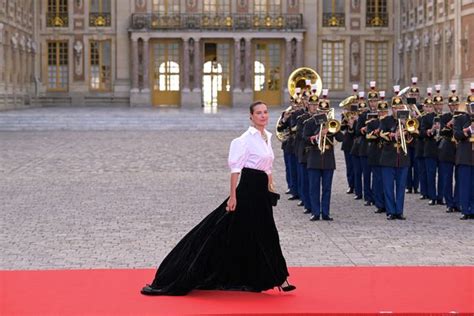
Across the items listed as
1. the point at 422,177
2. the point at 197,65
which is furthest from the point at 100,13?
the point at 422,177

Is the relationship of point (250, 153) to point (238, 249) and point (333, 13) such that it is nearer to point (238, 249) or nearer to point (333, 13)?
point (238, 249)

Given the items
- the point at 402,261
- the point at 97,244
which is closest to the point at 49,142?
the point at 97,244

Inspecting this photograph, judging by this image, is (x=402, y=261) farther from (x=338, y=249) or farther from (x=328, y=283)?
(x=328, y=283)

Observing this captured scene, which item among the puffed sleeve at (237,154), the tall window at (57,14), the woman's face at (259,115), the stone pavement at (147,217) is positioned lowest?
the stone pavement at (147,217)

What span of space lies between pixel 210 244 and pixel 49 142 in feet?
76.6

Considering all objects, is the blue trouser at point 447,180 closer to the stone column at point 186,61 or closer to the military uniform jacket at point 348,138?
the military uniform jacket at point 348,138

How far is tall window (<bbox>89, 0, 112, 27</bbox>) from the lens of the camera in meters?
54.7

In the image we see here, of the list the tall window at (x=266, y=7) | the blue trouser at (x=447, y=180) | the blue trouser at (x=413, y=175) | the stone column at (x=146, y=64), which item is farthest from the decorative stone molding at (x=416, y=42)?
the blue trouser at (x=447, y=180)

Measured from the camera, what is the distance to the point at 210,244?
30.7 ft

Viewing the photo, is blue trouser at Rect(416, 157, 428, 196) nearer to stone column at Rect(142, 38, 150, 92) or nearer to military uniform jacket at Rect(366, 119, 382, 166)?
military uniform jacket at Rect(366, 119, 382, 166)

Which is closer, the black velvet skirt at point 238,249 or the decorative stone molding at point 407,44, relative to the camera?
the black velvet skirt at point 238,249

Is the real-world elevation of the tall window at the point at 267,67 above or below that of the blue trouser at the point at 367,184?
above

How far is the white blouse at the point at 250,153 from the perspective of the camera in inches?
368

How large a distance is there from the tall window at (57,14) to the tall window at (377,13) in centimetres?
1536
